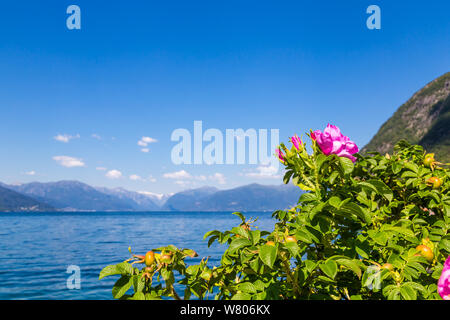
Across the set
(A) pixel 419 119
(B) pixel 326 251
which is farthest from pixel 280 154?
(A) pixel 419 119

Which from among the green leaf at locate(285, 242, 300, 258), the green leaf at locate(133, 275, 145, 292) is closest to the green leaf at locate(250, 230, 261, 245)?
the green leaf at locate(285, 242, 300, 258)

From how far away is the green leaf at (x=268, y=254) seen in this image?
1151 mm

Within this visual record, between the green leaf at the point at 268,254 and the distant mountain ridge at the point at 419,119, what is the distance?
5152 inches

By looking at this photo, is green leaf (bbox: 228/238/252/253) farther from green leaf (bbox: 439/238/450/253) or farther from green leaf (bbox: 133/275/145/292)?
green leaf (bbox: 439/238/450/253)

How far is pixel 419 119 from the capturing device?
473ft

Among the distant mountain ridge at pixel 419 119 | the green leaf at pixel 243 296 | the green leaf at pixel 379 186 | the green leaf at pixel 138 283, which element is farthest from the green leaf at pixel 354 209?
the distant mountain ridge at pixel 419 119

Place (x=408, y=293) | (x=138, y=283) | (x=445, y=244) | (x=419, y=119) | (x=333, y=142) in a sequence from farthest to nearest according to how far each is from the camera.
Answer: (x=419, y=119), (x=333, y=142), (x=445, y=244), (x=138, y=283), (x=408, y=293)

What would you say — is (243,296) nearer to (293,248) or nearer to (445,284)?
(293,248)

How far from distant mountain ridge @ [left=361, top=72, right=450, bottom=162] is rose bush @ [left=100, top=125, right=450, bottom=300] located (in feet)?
427

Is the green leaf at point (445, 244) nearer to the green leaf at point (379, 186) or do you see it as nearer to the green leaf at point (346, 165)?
the green leaf at point (379, 186)

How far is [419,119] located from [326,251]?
171m
